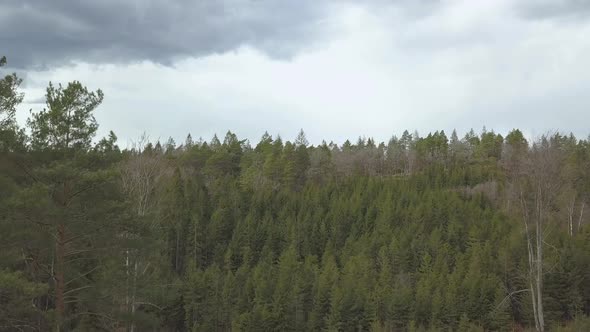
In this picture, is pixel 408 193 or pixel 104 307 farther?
pixel 408 193

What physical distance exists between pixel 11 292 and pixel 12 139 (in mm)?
4599

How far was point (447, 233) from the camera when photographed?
60.9 meters

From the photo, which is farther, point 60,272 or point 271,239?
point 271,239

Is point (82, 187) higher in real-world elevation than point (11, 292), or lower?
higher

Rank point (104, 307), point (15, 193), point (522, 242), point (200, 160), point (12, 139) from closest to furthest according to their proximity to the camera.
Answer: point (15, 193)
point (12, 139)
point (104, 307)
point (522, 242)
point (200, 160)

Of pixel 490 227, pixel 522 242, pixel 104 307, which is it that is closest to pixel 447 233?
pixel 490 227

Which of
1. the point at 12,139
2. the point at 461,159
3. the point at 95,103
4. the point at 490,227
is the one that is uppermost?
the point at 461,159

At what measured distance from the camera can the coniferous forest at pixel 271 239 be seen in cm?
1591

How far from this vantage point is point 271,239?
216 feet

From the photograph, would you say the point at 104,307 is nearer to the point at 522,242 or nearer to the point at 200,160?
the point at 522,242

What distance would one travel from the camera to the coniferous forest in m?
15.9

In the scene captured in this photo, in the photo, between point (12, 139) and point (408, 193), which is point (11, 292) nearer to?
point (12, 139)

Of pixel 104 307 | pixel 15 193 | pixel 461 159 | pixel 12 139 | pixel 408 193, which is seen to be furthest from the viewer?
pixel 461 159

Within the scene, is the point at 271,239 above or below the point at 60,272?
below
